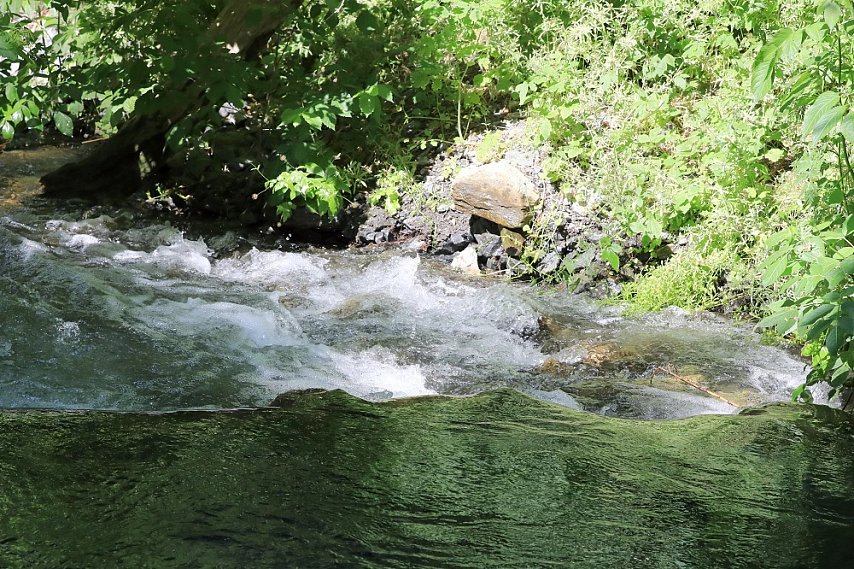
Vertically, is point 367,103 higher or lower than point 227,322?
higher

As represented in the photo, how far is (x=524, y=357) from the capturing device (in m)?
4.64

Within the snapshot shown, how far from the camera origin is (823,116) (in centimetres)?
294

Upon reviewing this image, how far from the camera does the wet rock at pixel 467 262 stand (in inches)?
240

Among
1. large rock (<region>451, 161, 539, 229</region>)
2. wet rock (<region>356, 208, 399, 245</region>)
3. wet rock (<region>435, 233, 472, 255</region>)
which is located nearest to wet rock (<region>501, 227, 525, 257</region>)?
large rock (<region>451, 161, 539, 229</region>)

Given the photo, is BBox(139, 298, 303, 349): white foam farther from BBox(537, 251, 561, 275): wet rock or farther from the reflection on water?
BBox(537, 251, 561, 275): wet rock

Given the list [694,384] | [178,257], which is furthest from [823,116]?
[178,257]

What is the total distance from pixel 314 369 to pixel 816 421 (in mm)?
2274

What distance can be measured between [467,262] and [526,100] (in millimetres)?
1512

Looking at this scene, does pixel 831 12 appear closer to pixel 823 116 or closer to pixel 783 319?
pixel 823 116

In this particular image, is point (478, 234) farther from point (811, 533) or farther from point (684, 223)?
point (811, 533)

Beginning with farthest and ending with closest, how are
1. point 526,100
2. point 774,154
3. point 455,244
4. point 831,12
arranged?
1. point 526,100
2. point 455,244
3. point 774,154
4. point 831,12

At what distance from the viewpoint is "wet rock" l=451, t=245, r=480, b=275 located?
240 inches

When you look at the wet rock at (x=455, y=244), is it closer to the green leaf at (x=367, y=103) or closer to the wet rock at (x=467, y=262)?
the wet rock at (x=467, y=262)

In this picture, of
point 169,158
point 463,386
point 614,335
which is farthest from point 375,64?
point 463,386
